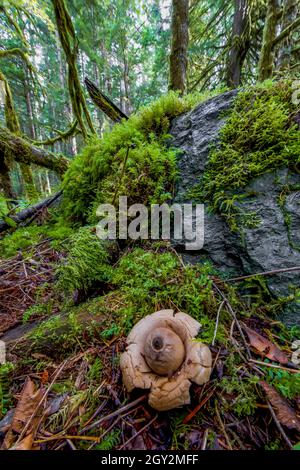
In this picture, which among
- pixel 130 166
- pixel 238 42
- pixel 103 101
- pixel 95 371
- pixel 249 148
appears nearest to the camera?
pixel 95 371

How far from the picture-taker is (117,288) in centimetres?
206

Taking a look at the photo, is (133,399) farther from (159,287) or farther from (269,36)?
(269,36)

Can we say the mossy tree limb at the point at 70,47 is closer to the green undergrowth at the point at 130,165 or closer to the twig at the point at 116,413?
the green undergrowth at the point at 130,165

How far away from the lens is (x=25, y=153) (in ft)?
15.2

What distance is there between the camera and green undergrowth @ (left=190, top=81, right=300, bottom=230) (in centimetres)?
200

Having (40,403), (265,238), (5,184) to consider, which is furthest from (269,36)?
(40,403)

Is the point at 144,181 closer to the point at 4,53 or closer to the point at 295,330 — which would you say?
the point at 295,330

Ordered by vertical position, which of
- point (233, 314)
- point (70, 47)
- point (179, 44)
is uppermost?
point (179, 44)

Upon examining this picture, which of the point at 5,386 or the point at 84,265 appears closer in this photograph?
the point at 5,386

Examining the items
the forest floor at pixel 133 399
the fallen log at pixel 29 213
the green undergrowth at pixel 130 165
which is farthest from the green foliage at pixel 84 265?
the fallen log at pixel 29 213

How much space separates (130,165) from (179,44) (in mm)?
3339

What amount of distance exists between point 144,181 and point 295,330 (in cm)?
202

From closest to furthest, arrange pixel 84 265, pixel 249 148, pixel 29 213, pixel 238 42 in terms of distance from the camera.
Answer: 1. pixel 84 265
2. pixel 249 148
3. pixel 29 213
4. pixel 238 42

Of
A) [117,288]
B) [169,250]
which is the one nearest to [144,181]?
[169,250]
